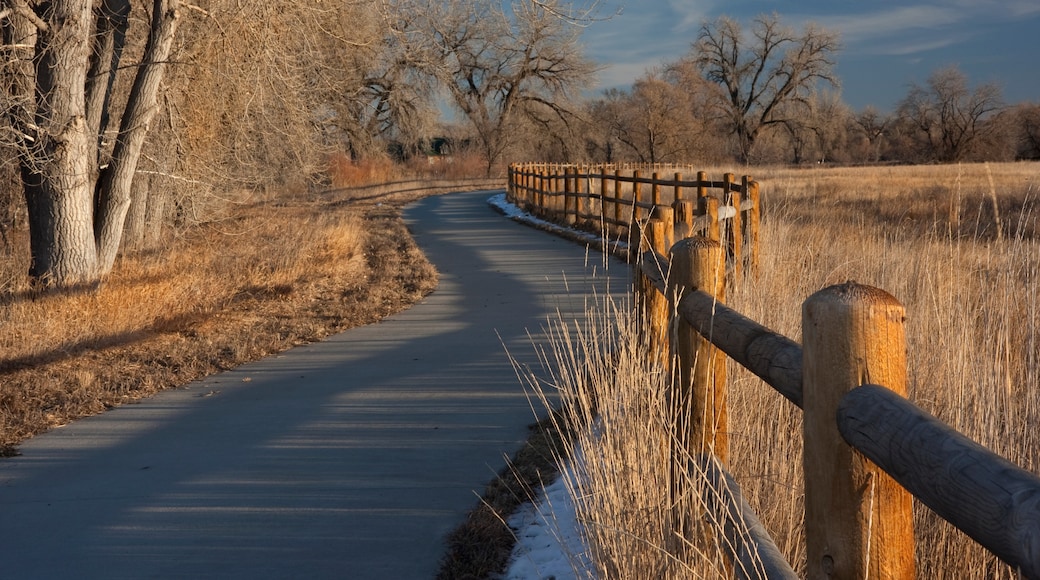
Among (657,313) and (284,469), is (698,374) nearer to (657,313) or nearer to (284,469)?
(657,313)

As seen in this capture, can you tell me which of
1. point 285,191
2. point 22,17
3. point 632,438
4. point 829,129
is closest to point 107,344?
point 22,17

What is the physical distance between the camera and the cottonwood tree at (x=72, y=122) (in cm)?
1060

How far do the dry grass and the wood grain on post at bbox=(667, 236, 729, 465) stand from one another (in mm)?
4671

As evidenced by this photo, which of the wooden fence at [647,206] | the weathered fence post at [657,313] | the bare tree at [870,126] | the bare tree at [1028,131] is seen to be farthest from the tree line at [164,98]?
the bare tree at [870,126]

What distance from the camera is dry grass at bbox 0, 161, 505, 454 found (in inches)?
297

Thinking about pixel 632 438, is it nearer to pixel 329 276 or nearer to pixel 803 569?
pixel 803 569

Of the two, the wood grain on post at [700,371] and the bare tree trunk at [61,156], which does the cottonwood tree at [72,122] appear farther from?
the wood grain on post at [700,371]

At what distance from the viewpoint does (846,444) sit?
1962 millimetres

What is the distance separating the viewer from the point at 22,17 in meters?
10.5

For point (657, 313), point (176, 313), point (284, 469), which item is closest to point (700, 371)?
point (657, 313)

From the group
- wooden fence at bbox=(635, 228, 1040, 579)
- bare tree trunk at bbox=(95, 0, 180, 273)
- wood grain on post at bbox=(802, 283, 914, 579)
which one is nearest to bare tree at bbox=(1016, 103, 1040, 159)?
bare tree trunk at bbox=(95, 0, 180, 273)

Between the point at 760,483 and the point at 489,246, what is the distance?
15.2 meters

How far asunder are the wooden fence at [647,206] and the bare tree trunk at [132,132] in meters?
5.69

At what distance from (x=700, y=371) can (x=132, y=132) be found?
10.1 metres
